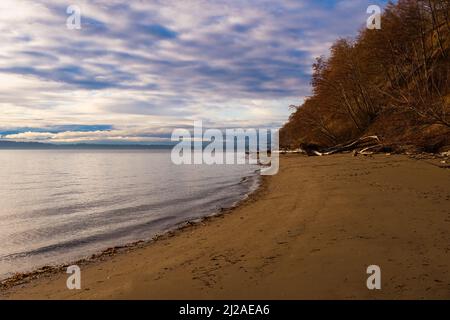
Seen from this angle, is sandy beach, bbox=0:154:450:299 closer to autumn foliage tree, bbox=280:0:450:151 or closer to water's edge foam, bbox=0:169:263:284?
water's edge foam, bbox=0:169:263:284

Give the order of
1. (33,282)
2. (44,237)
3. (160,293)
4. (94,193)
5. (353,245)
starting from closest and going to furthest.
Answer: (160,293)
(353,245)
(33,282)
(44,237)
(94,193)

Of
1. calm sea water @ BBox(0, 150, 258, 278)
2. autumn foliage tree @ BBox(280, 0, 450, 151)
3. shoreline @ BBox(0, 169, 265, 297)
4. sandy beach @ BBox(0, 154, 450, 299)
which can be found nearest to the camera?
sandy beach @ BBox(0, 154, 450, 299)

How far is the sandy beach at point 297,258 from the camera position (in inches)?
203

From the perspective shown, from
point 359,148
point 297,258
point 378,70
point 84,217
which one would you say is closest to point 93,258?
point 297,258

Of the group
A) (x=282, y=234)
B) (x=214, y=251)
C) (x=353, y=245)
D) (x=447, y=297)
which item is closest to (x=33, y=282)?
(x=214, y=251)

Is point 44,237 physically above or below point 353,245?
below

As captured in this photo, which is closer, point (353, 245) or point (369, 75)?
point (353, 245)

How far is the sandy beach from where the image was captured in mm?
5156

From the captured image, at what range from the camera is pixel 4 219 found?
50.5ft

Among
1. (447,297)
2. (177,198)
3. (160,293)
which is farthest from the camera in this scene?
(177,198)

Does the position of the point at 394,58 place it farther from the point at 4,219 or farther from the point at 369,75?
the point at 4,219

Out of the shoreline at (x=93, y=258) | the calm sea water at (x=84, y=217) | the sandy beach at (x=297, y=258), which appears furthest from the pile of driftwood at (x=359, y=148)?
the shoreline at (x=93, y=258)

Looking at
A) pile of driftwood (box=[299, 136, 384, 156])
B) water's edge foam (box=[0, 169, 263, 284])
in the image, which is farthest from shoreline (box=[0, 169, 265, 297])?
pile of driftwood (box=[299, 136, 384, 156])
